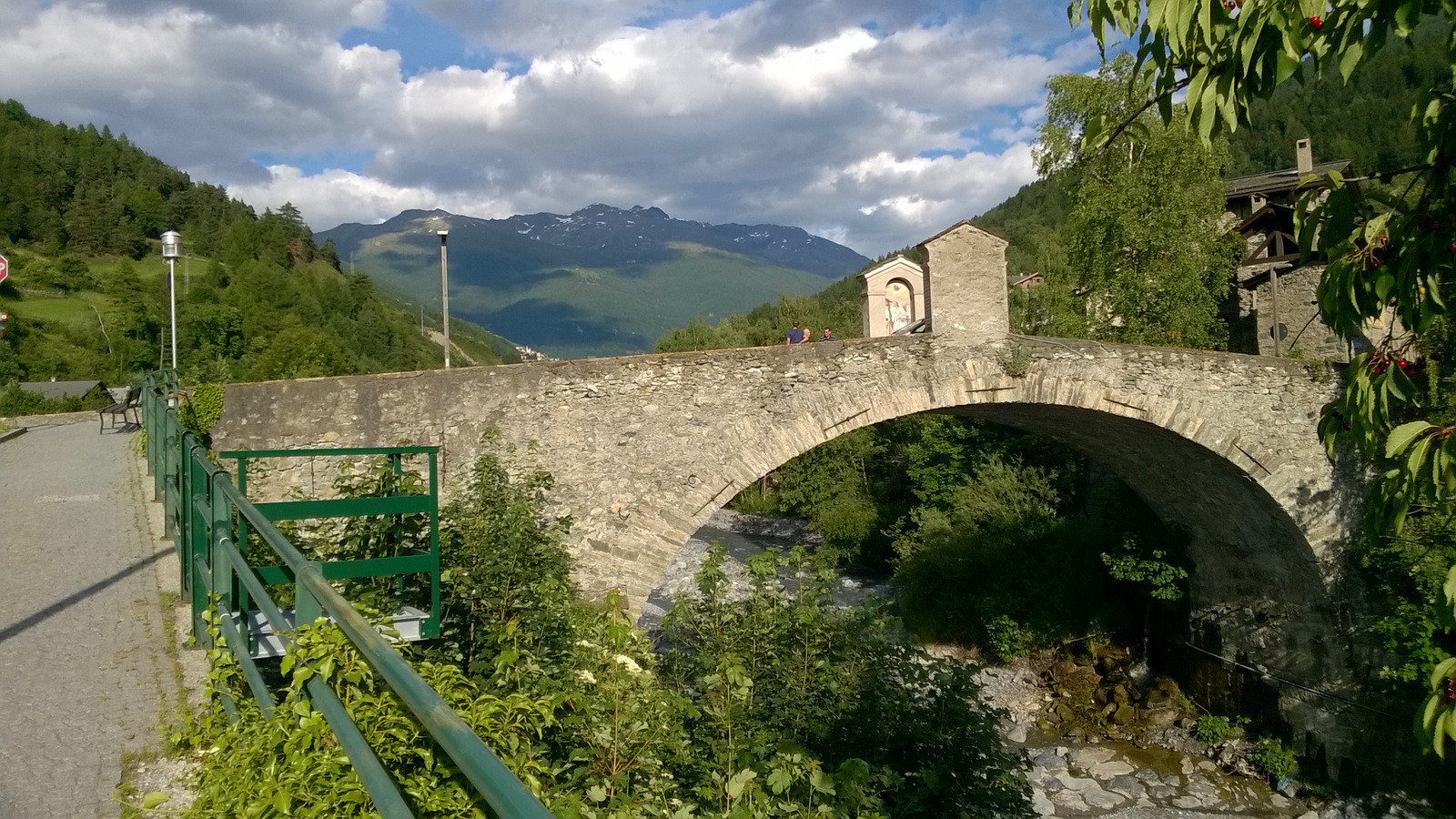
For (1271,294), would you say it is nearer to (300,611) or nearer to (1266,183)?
(1266,183)

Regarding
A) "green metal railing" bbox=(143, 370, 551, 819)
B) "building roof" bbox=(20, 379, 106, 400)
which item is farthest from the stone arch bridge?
"building roof" bbox=(20, 379, 106, 400)

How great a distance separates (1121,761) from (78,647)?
527 inches

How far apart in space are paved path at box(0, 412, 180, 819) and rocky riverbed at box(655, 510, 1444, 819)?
8413 millimetres

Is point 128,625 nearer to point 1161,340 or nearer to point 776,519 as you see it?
point 1161,340

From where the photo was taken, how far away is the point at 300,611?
2221 millimetres

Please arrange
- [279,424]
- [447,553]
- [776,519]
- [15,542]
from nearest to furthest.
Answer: [15,542], [447,553], [279,424], [776,519]

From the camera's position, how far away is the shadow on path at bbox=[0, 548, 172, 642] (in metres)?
4.43

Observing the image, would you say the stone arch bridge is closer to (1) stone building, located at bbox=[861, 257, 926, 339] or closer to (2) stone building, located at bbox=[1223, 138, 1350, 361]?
(1) stone building, located at bbox=[861, 257, 926, 339]

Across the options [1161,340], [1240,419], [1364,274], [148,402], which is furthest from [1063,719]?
[1364,274]

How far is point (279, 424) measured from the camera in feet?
27.2

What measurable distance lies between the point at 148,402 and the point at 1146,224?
1634 centimetres

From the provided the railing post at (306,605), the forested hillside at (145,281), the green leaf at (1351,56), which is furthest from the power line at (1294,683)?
the forested hillside at (145,281)

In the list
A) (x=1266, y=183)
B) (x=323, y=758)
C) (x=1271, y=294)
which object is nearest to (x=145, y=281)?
(x=1266, y=183)

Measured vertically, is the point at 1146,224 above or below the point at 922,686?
above
